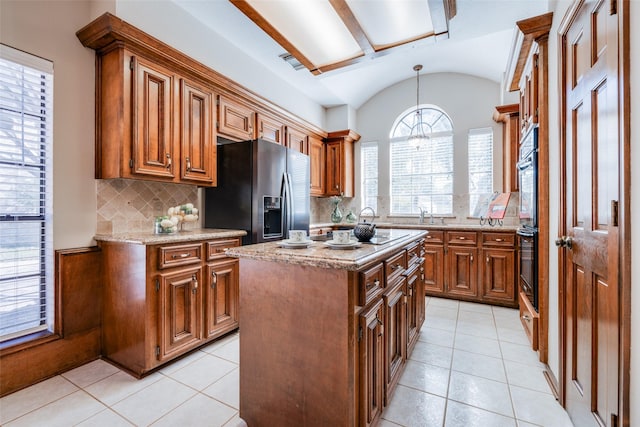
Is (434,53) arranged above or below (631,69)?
above

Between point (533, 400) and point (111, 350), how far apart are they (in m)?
2.96

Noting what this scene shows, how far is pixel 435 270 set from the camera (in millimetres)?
3902

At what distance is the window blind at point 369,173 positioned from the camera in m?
5.21

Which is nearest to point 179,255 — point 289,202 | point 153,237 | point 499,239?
point 153,237

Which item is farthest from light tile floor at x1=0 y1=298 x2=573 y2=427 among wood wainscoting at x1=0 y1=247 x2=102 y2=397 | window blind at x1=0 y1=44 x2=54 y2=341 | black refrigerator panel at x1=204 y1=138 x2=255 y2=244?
black refrigerator panel at x1=204 y1=138 x2=255 y2=244

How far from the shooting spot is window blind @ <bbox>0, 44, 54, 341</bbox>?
194 centimetres

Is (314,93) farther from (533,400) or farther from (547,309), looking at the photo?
(533,400)

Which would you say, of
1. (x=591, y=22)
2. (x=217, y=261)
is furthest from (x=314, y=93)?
(x=591, y=22)

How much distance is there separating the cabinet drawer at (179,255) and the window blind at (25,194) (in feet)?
2.69

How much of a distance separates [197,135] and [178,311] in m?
1.56

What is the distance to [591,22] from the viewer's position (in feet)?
4.46

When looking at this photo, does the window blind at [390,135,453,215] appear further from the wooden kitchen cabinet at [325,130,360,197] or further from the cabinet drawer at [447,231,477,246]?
the cabinet drawer at [447,231,477,246]

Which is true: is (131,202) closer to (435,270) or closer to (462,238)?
(435,270)

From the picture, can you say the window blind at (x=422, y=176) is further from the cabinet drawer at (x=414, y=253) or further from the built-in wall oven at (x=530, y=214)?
the cabinet drawer at (x=414, y=253)
